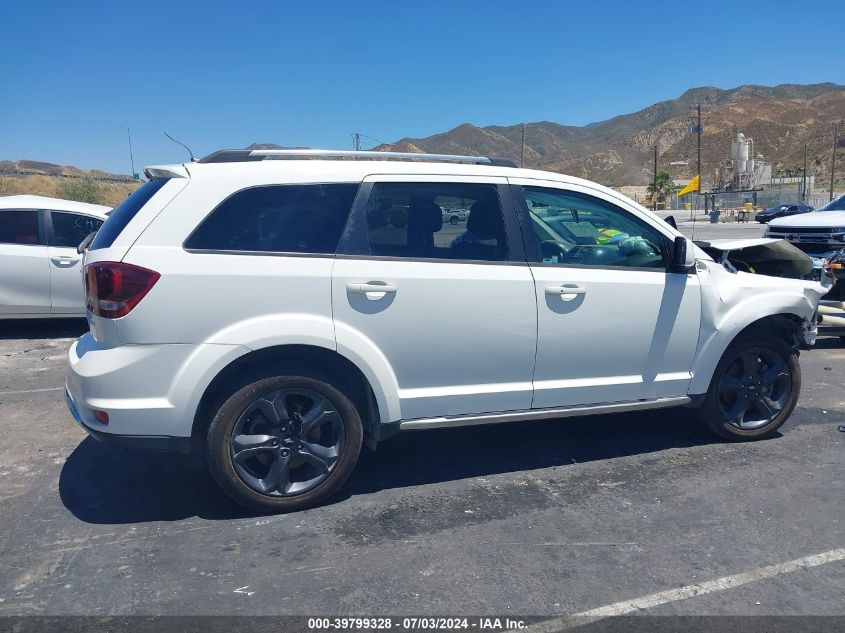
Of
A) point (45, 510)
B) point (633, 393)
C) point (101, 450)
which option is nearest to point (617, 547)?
point (633, 393)

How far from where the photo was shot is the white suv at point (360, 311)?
3760 mm

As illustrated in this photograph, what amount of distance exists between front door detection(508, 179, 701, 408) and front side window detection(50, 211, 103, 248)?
623 cm

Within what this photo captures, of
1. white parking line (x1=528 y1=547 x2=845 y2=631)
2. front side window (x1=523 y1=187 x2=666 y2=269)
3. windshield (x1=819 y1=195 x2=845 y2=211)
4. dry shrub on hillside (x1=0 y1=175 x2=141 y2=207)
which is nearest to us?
white parking line (x1=528 y1=547 x2=845 y2=631)

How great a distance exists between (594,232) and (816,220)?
674cm

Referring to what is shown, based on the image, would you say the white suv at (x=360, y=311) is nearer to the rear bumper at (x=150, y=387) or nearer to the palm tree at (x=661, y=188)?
the rear bumper at (x=150, y=387)

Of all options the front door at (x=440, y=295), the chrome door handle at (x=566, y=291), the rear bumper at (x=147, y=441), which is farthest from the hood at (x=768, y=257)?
the rear bumper at (x=147, y=441)

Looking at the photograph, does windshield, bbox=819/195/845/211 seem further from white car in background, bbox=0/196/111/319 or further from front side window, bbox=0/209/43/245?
front side window, bbox=0/209/43/245

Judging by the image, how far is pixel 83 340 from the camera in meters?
4.20

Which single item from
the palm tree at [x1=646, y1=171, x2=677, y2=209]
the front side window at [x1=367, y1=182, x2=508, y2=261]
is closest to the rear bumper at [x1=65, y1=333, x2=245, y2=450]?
the front side window at [x1=367, y1=182, x2=508, y2=261]

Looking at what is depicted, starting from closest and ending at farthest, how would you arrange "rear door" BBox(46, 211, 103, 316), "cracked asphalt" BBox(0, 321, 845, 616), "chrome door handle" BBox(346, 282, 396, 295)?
"cracked asphalt" BBox(0, 321, 845, 616)
"chrome door handle" BBox(346, 282, 396, 295)
"rear door" BBox(46, 211, 103, 316)

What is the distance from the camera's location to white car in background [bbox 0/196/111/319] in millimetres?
8398

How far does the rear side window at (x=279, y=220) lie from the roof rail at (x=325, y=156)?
331 millimetres

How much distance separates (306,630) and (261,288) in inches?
67.8

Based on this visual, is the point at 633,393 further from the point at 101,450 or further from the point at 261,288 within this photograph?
the point at 101,450
